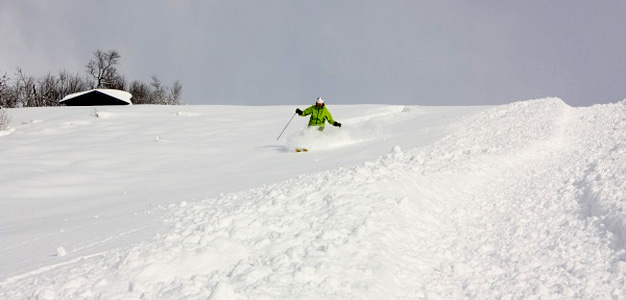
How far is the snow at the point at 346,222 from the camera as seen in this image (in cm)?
389

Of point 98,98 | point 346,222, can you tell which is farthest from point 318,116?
point 98,98

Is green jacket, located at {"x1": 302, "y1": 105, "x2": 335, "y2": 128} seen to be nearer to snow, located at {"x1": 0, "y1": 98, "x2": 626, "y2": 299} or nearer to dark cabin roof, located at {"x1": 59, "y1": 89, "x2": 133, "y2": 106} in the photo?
snow, located at {"x1": 0, "y1": 98, "x2": 626, "y2": 299}

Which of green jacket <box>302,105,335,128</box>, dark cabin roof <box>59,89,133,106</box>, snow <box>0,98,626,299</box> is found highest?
dark cabin roof <box>59,89,133,106</box>

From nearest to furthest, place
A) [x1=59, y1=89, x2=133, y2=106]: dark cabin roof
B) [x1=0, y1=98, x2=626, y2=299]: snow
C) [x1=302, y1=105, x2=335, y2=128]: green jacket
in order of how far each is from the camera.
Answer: [x1=0, y1=98, x2=626, y2=299]: snow, [x1=302, y1=105, x2=335, y2=128]: green jacket, [x1=59, y1=89, x2=133, y2=106]: dark cabin roof

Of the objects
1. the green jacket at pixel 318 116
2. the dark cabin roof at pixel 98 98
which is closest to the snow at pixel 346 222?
the green jacket at pixel 318 116

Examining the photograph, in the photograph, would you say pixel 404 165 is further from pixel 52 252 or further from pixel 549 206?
pixel 52 252

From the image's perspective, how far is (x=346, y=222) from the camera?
16.9ft

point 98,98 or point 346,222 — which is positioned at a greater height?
point 98,98

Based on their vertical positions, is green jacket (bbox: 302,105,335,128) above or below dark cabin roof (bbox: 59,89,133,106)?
below

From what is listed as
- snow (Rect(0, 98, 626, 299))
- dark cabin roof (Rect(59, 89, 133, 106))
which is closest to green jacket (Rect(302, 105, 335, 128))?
snow (Rect(0, 98, 626, 299))

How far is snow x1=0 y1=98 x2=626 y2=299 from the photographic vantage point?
389 centimetres

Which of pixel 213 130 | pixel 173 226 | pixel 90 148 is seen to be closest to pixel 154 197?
pixel 173 226

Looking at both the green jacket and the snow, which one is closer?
the snow

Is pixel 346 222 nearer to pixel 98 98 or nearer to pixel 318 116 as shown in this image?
pixel 318 116
